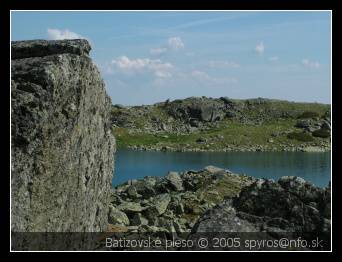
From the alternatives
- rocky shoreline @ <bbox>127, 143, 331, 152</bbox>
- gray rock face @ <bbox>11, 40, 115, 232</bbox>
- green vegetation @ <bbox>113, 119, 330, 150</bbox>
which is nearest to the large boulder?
gray rock face @ <bbox>11, 40, 115, 232</bbox>

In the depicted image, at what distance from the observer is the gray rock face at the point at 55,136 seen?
14.0 meters

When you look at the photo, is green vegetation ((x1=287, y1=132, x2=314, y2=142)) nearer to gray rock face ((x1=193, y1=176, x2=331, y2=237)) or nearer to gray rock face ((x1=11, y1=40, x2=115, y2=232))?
gray rock face ((x1=193, y1=176, x2=331, y2=237))

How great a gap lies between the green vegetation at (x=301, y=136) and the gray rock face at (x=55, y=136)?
108270 mm

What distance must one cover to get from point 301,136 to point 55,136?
11415 cm

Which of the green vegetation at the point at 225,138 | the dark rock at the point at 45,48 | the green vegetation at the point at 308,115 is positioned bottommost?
the green vegetation at the point at 225,138

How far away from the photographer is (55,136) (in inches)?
591

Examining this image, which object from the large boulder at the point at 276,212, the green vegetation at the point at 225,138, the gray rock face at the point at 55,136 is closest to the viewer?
the gray rock face at the point at 55,136

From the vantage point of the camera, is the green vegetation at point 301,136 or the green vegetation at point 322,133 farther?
the green vegetation at point 322,133

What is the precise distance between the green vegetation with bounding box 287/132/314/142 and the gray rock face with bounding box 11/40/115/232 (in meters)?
108

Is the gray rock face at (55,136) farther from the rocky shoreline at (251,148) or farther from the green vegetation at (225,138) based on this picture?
the green vegetation at (225,138)

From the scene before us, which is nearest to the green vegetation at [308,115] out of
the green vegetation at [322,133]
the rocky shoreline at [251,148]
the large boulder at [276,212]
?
the green vegetation at [322,133]

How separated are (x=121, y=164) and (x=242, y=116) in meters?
81.3

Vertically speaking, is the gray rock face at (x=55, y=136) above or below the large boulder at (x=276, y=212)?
above
